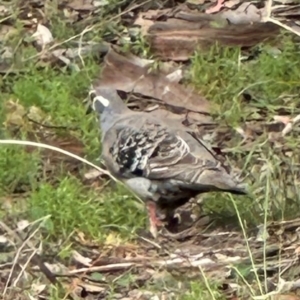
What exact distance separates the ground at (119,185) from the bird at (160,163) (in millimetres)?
222

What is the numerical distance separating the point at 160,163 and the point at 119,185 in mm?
786

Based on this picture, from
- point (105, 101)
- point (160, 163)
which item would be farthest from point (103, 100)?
point (160, 163)

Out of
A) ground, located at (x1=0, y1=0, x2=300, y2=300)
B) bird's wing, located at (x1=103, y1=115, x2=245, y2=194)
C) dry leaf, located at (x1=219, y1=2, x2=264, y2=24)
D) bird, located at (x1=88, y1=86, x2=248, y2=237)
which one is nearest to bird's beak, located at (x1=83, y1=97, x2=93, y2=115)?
ground, located at (x1=0, y1=0, x2=300, y2=300)

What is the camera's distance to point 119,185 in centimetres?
705

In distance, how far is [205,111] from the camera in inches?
325

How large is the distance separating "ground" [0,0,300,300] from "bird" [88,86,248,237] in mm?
222

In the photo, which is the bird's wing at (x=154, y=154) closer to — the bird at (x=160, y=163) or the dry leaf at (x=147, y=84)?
the bird at (x=160, y=163)

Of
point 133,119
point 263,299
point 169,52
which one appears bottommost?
point 169,52

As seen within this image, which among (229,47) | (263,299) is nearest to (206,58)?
(229,47)

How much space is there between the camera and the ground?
601 centimetres

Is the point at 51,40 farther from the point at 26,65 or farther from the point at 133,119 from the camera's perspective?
the point at 133,119

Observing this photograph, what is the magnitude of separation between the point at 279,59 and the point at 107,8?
1672 millimetres

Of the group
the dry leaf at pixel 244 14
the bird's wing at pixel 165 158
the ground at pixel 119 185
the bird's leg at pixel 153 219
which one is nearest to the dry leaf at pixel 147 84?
the ground at pixel 119 185

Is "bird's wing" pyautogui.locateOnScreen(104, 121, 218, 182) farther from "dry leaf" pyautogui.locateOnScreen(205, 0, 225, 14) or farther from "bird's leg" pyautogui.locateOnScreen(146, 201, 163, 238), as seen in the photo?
"dry leaf" pyautogui.locateOnScreen(205, 0, 225, 14)
